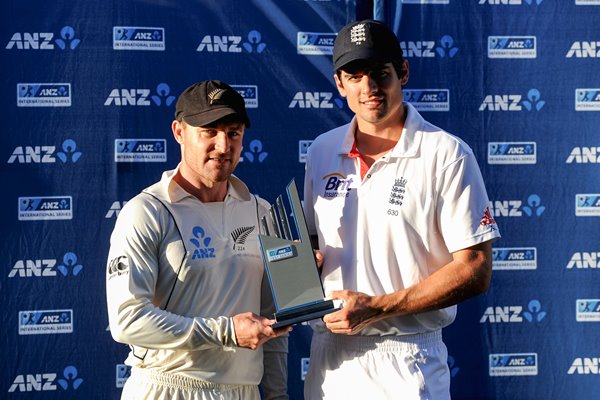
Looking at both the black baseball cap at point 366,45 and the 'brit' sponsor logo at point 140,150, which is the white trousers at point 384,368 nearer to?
the black baseball cap at point 366,45

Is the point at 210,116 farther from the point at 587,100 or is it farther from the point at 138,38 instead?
the point at 587,100

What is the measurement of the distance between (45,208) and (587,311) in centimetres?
254

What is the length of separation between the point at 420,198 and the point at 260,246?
487 millimetres

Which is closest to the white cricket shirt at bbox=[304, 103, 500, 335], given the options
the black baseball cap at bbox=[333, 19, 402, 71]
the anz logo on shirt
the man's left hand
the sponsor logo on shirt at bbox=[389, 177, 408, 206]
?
the sponsor logo on shirt at bbox=[389, 177, 408, 206]

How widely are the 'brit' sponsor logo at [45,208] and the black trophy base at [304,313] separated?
66.2 inches

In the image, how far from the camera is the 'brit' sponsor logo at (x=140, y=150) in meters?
3.58

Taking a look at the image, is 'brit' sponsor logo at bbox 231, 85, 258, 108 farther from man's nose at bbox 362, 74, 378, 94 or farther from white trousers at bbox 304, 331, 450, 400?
white trousers at bbox 304, 331, 450, 400

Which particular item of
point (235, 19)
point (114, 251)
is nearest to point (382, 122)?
point (114, 251)

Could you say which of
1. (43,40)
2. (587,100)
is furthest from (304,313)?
(587,100)

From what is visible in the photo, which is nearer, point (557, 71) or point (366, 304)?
point (366, 304)

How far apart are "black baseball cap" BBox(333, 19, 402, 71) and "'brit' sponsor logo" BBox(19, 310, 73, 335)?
186cm

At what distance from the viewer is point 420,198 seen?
2.34 m

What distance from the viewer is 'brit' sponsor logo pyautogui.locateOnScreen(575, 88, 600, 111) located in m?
3.82

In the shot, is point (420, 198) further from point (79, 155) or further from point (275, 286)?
point (79, 155)
